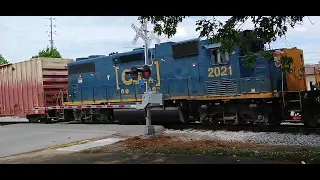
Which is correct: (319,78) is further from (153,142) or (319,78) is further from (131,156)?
(131,156)

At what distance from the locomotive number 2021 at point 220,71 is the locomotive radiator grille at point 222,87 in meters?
0.27

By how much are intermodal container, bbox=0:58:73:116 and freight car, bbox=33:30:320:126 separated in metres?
2.00

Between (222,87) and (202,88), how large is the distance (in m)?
0.93

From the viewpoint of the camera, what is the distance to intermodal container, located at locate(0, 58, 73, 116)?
20.2 metres

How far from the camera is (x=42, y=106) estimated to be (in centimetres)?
2003

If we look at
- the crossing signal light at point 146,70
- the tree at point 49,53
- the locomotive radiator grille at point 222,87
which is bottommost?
the locomotive radiator grille at point 222,87

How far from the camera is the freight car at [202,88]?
12867 millimetres

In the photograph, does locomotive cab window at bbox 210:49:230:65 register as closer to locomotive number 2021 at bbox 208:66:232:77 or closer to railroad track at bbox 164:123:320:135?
locomotive number 2021 at bbox 208:66:232:77

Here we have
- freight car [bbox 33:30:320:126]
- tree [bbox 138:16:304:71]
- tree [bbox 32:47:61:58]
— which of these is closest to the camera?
tree [bbox 138:16:304:71]

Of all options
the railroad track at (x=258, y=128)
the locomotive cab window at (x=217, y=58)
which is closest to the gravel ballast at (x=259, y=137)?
the railroad track at (x=258, y=128)

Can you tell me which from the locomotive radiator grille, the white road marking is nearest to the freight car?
the locomotive radiator grille

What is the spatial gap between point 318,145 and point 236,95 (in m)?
4.57

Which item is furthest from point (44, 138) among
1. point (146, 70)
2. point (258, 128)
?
point (258, 128)

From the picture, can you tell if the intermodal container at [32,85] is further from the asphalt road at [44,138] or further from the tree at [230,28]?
the tree at [230,28]
